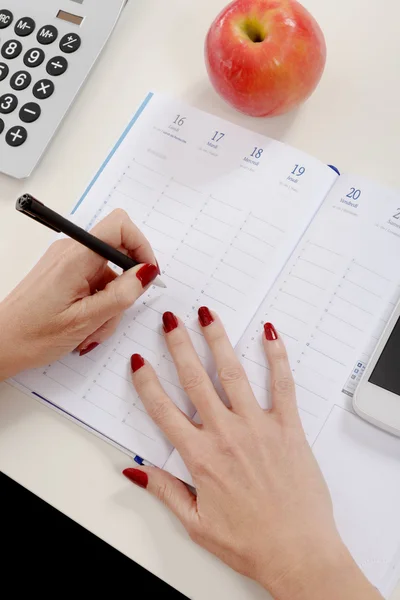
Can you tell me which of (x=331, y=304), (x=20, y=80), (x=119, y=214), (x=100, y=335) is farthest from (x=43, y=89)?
(x=331, y=304)

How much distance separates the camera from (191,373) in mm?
551

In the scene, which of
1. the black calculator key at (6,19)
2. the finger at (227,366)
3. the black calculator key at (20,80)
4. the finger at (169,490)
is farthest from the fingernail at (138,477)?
the black calculator key at (6,19)

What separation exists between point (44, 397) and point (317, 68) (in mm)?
462

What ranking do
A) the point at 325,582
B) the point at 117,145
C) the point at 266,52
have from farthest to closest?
the point at 117,145 < the point at 266,52 < the point at 325,582

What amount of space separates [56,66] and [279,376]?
0.48 m

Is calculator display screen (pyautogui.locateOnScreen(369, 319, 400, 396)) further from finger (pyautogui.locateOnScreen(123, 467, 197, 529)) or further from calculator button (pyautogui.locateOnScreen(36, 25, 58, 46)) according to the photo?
calculator button (pyautogui.locateOnScreen(36, 25, 58, 46))

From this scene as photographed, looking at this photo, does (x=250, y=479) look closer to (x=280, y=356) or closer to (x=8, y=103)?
(x=280, y=356)

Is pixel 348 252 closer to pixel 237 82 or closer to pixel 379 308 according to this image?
pixel 379 308

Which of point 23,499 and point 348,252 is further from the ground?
point 348,252

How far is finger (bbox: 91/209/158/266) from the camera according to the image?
58 centimetres

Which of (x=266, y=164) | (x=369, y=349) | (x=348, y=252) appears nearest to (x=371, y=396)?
(x=369, y=349)

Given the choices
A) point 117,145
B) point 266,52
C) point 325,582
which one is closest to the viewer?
point 325,582

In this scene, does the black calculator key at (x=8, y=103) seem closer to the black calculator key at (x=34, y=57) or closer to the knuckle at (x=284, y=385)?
the black calculator key at (x=34, y=57)

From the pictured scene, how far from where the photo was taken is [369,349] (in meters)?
0.57
